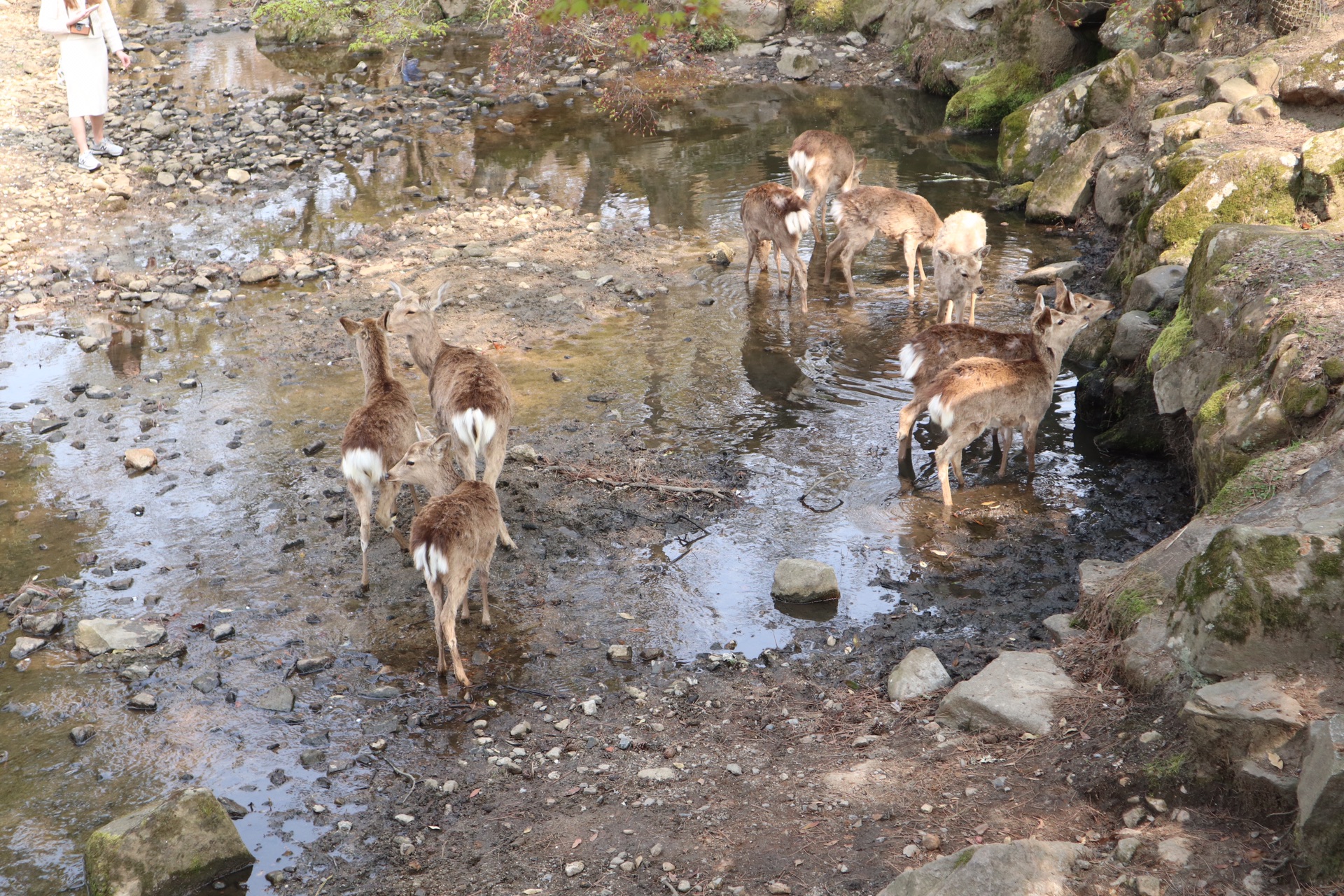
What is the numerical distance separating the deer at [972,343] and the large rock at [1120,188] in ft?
13.8

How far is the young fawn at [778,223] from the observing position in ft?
36.4

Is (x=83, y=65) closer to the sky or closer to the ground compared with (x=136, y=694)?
closer to the sky

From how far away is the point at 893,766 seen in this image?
4906 mm

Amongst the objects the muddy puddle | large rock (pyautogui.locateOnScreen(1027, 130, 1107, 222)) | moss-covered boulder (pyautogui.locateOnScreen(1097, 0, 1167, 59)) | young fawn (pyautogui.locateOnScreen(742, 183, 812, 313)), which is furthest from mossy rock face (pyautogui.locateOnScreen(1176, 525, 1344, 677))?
moss-covered boulder (pyautogui.locateOnScreen(1097, 0, 1167, 59))

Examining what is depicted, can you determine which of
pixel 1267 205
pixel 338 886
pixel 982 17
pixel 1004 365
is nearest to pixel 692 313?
pixel 1004 365

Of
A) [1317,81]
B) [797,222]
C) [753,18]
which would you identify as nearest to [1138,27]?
[1317,81]

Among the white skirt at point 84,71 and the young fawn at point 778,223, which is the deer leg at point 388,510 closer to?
the young fawn at point 778,223

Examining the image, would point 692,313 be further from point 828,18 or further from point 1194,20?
point 828,18

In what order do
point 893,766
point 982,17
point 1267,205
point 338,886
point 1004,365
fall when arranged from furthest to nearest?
1. point 982,17
2. point 1267,205
3. point 1004,365
4. point 893,766
5. point 338,886

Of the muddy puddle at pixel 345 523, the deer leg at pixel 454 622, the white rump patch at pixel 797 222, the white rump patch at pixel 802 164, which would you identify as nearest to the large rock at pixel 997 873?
the muddy puddle at pixel 345 523

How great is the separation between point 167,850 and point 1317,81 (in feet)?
39.2

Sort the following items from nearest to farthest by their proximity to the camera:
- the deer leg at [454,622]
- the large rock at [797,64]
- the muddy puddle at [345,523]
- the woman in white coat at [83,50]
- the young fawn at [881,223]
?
the muddy puddle at [345,523] < the deer leg at [454,622] < the young fawn at [881,223] < the woman in white coat at [83,50] < the large rock at [797,64]

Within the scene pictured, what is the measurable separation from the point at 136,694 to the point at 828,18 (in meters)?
21.1

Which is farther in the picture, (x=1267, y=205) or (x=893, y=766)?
(x=1267, y=205)
